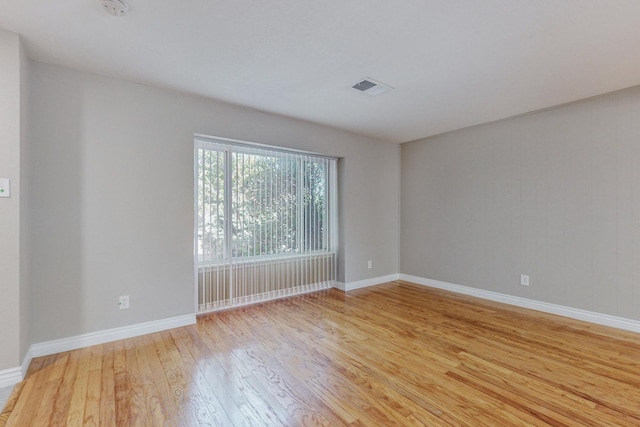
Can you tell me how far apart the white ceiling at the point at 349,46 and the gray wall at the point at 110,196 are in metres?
0.25

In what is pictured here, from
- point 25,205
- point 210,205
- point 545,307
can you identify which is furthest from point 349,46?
point 545,307

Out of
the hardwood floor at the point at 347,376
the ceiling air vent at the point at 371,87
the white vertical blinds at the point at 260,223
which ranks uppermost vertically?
the ceiling air vent at the point at 371,87

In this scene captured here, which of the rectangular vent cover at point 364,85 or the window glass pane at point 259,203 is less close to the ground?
the rectangular vent cover at point 364,85

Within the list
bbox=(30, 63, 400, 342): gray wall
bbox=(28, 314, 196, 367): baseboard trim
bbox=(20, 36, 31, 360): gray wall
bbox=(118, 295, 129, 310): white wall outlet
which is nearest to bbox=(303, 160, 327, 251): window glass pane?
bbox=(30, 63, 400, 342): gray wall

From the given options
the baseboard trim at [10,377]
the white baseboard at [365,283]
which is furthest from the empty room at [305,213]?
the white baseboard at [365,283]

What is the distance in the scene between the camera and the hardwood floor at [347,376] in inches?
66.3

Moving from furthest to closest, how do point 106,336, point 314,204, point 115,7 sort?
point 314,204 → point 106,336 → point 115,7

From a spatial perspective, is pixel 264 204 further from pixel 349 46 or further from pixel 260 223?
pixel 349 46

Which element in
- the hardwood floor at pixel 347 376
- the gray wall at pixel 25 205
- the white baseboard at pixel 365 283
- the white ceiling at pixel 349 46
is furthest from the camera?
the white baseboard at pixel 365 283

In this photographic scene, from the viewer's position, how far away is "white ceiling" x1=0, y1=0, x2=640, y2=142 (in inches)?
70.4

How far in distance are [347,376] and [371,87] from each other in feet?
8.42

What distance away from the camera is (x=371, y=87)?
2.87 metres

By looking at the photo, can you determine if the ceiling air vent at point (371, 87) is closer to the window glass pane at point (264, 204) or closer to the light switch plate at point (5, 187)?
the window glass pane at point (264, 204)

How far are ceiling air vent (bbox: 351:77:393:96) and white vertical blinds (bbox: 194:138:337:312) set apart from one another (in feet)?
4.68
